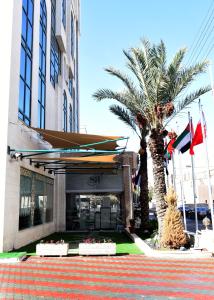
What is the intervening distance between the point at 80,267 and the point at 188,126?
8863 millimetres

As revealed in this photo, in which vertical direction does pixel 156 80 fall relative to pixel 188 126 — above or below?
above

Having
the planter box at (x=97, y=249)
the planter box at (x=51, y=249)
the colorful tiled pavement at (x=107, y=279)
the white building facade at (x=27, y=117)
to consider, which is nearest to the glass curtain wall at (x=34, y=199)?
the white building facade at (x=27, y=117)

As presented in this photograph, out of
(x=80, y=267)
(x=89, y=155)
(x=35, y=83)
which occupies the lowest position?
(x=80, y=267)

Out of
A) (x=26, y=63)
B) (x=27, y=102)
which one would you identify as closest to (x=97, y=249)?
(x=27, y=102)

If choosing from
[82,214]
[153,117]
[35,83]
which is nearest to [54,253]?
[153,117]

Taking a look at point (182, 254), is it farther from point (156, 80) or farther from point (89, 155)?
point (156, 80)

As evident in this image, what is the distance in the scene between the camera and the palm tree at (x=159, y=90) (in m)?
15.0

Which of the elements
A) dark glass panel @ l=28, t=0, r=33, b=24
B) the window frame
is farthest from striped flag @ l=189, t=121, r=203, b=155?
dark glass panel @ l=28, t=0, r=33, b=24

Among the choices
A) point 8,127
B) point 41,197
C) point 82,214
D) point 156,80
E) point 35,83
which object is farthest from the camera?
point 82,214

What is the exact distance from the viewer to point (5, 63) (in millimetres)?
13883

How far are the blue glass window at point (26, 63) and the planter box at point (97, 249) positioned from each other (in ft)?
23.1

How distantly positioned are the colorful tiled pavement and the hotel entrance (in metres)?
13.5

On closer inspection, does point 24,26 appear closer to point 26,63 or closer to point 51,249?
point 26,63

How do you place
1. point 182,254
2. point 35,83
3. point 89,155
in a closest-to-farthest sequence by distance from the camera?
point 182,254, point 89,155, point 35,83
